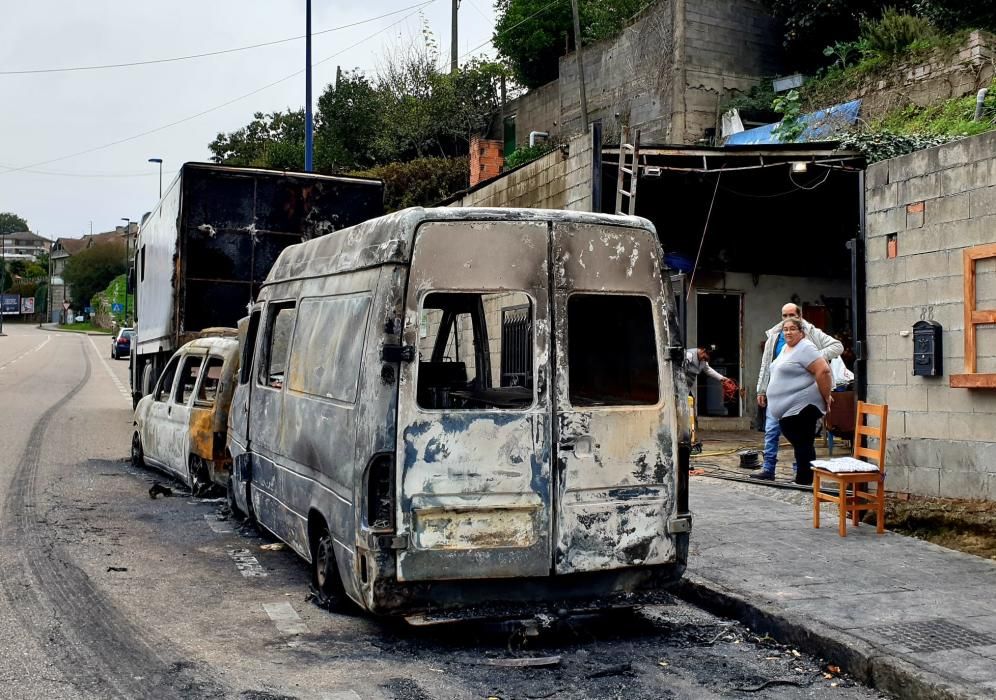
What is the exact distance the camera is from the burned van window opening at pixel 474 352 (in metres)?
5.48

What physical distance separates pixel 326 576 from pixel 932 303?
5994 millimetres

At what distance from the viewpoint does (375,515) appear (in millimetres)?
5113

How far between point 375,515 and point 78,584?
8.01ft

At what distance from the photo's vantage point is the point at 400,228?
528 centimetres

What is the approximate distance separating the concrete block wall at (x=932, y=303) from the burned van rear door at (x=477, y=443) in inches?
190

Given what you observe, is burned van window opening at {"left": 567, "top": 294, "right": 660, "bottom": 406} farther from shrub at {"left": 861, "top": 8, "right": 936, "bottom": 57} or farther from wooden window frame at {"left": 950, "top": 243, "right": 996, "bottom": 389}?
shrub at {"left": 861, "top": 8, "right": 936, "bottom": 57}

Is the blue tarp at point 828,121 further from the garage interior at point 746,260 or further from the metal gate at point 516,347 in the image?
the metal gate at point 516,347

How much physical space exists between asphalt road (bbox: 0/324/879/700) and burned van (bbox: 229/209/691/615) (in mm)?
295

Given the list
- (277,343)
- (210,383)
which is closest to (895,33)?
(210,383)

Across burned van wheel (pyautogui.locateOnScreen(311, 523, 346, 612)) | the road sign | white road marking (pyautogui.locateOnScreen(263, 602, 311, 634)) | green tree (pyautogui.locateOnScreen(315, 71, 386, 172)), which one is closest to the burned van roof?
burned van wheel (pyautogui.locateOnScreen(311, 523, 346, 612))

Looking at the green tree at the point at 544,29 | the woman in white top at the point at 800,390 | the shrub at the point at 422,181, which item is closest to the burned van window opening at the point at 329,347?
the woman in white top at the point at 800,390

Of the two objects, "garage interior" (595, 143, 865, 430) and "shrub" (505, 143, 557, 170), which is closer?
"garage interior" (595, 143, 865, 430)

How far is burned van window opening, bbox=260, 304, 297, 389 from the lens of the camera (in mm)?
6913

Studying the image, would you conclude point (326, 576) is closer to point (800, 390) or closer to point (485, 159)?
point (800, 390)
